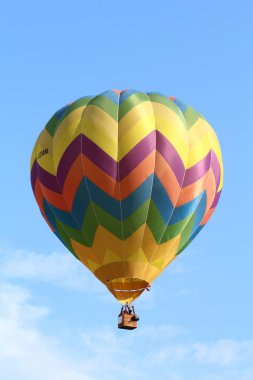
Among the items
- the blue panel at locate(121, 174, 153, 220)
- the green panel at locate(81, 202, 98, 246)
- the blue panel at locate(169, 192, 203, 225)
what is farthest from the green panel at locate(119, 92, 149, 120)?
the blue panel at locate(169, 192, 203, 225)

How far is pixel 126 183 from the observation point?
44.8 metres

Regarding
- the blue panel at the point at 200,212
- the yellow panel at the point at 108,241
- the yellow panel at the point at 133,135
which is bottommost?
the yellow panel at the point at 108,241

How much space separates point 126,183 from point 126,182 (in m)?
0.03

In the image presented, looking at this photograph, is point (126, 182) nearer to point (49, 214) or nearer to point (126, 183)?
point (126, 183)

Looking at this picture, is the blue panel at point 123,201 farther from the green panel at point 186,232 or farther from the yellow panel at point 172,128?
the green panel at point 186,232

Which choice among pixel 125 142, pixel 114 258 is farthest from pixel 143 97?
pixel 114 258

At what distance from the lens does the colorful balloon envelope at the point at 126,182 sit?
4484 cm

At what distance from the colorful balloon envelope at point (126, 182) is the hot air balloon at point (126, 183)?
0.03 metres

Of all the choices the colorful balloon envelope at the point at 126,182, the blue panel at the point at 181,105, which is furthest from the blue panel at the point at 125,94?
the blue panel at the point at 181,105

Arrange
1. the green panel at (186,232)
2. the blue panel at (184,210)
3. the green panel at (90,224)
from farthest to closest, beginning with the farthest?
the green panel at (186,232) < the blue panel at (184,210) < the green panel at (90,224)

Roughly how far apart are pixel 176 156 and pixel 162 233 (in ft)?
8.31

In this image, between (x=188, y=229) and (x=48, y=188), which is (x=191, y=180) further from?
(x=48, y=188)

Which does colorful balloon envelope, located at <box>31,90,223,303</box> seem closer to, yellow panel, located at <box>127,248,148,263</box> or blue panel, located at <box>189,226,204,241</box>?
yellow panel, located at <box>127,248,148,263</box>

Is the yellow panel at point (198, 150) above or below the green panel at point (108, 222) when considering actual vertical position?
above
